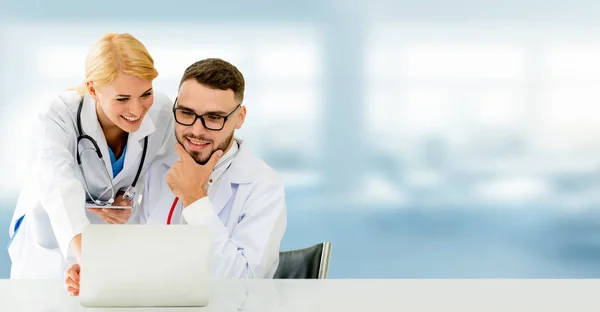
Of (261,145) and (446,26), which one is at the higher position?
(446,26)

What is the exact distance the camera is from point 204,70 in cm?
262

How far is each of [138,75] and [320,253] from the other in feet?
2.71

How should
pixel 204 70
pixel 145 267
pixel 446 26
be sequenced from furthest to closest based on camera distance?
pixel 446 26, pixel 204 70, pixel 145 267

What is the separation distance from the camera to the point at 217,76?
2598mm

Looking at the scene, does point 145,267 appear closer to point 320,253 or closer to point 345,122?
point 320,253

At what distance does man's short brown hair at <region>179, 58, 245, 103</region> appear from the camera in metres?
2.58

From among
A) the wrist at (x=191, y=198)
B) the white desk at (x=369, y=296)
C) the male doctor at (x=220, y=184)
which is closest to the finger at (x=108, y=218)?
the male doctor at (x=220, y=184)

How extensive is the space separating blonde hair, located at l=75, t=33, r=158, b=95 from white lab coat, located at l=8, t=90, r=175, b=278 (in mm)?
129

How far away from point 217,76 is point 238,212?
47 cm

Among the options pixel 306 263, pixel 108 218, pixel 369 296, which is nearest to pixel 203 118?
pixel 108 218

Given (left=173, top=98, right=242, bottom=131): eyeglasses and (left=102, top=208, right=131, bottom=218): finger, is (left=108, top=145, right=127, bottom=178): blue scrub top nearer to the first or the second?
(left=102, top=208, right=131, bottom=218): finger

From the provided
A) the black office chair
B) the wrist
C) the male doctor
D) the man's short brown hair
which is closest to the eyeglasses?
the male doctor

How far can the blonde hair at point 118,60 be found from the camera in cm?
245

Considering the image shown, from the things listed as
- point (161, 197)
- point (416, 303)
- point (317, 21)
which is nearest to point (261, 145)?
point (317, 21)
